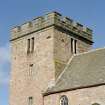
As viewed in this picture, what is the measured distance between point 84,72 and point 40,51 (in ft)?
22.0

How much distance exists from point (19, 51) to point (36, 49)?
3022 millimetres

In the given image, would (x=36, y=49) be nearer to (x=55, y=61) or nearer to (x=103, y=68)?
(x=55, y=61)

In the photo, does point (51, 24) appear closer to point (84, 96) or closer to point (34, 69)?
point (34, 69)

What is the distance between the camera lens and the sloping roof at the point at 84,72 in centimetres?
4120

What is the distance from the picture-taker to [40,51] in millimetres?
47219

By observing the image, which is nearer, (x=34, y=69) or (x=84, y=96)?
(x=84, y=96)

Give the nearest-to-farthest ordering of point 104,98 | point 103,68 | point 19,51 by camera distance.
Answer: point 104,98, point 103,68, point 19,51

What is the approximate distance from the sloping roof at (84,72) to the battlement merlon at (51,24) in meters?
4.16

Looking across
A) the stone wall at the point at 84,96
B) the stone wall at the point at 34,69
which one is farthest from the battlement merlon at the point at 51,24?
the stone wall at the point at 84,96

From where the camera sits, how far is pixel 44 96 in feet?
145

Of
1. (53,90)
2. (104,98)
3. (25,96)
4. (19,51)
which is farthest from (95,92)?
(19,51)

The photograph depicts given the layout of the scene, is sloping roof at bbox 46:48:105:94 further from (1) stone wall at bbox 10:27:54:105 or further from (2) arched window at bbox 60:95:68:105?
(1) stone wall at bbox 10:27:54:105

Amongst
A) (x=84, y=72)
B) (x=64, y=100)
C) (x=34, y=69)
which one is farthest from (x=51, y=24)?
(x=64, y=100)

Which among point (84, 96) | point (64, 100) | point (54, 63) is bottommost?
point (64, 100)
